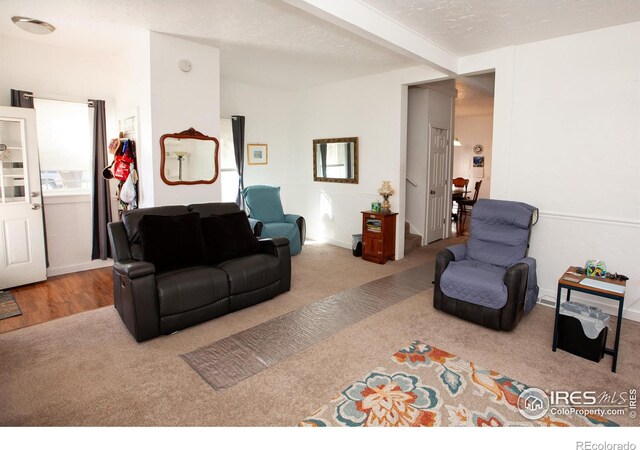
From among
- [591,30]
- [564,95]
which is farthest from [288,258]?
[591,30]

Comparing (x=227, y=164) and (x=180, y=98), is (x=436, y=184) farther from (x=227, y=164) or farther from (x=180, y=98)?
(x=180, y=98)

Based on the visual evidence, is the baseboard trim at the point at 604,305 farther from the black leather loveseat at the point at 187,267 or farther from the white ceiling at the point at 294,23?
the black leather loveseat at the point at 187,267

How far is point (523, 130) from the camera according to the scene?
13.2ft

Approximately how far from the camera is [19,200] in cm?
417

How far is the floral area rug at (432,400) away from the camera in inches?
82.4

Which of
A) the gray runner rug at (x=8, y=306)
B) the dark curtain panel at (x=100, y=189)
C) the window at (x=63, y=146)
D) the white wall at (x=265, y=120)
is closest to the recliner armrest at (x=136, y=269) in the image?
the gray runner rug at (x=8, y=306)

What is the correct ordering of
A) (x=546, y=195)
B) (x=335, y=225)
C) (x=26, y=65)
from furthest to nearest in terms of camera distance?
(x=335, y=225) → (x=26, y=65) → (x=546, y=195)

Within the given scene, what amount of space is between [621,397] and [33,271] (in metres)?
5.49

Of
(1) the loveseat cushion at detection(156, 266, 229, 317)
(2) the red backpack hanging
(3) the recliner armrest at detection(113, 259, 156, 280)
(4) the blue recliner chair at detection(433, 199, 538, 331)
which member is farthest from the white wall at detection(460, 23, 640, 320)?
(2) the red backpack hanging

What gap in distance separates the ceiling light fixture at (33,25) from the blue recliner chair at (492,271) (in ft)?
14.2

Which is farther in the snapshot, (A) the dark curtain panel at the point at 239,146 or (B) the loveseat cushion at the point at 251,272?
(A) the dark curtain panel at the point at 239,146

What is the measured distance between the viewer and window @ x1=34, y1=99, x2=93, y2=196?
14.6 ft

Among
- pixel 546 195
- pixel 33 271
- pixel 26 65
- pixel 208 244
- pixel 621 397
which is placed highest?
pixel 26 65
